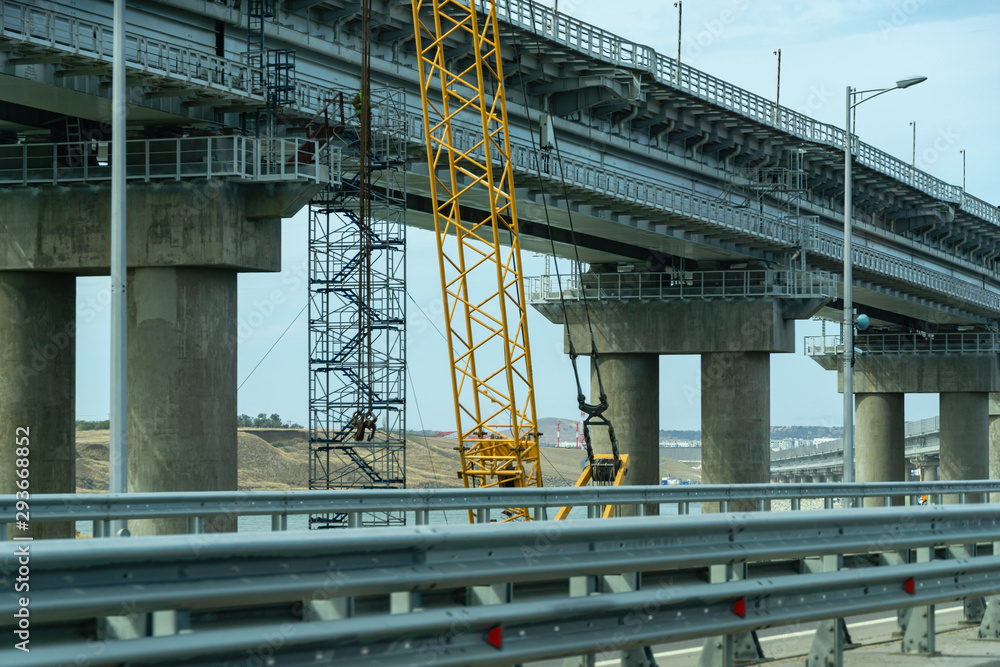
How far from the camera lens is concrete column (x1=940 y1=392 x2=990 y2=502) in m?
79.9

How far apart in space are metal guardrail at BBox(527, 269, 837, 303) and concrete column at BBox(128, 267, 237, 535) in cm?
2693

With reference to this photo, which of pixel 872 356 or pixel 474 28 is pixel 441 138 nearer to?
pixel 474 28

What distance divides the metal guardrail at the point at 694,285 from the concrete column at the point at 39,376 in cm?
2653

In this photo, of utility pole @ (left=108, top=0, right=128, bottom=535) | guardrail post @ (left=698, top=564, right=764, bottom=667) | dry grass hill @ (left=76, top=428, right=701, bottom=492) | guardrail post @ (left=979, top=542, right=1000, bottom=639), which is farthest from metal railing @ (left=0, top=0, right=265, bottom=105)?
dry grass hill @ (left=76, top=428, right=701, bottom=492)

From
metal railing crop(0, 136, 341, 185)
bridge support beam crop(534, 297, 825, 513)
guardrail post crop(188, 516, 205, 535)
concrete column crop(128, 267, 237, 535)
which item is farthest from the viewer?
bridge support beam crop(534, 297, 825, 513)

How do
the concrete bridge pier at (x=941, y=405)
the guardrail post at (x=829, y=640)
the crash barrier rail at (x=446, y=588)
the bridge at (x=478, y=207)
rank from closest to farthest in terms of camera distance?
the crash barrier rail at (x=446, y=588)
the bridge at (x=478, y=207)
the guardrail post at (x=829, y=640)
the concrete bridge pier at (x=941, y=405)

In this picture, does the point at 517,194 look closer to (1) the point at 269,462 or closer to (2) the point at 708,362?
(2) the point at 708,362

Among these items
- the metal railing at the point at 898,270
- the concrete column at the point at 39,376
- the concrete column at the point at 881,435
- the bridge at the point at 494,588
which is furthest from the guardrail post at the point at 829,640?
the concrete column at the point at 881,435

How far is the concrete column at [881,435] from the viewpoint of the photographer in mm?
83375

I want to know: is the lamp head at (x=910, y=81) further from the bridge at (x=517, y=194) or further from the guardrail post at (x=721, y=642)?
the guardrail post at (x=721, y=642)

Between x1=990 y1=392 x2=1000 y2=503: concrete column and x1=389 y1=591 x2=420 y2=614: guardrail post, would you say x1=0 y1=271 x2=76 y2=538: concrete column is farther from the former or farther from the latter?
x1=990 y1=392 x2=1000 y2=503: concrete column

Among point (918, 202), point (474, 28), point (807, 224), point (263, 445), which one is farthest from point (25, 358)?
point (263, 445)

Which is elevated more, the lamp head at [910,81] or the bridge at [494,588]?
the lamp head at [910,81]

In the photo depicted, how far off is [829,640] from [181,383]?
71.2 feet
